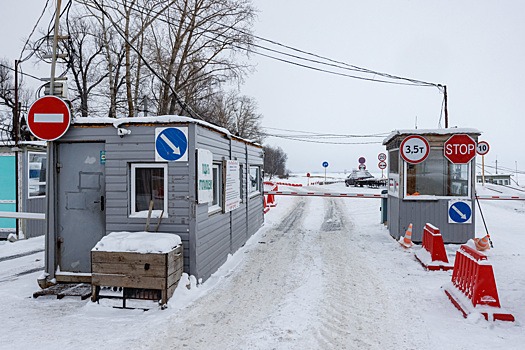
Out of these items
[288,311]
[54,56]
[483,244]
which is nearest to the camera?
[288,311]

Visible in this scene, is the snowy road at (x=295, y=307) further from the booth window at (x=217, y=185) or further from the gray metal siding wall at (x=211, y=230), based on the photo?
the booth window at (x=217, y=185)

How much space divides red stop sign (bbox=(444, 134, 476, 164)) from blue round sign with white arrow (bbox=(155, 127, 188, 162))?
7077mm

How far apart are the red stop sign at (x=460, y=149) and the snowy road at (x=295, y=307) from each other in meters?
3.34

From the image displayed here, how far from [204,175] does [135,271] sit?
6.57ft

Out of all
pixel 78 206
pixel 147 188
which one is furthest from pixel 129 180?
pixel 78 206

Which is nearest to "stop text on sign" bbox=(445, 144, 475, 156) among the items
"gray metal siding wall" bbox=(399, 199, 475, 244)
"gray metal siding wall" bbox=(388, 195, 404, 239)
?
"gray metal siding wall" bbox=(399, 199, 475, 244)

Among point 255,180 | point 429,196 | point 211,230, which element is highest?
point 255,180

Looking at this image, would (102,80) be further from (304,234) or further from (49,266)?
(49,266)

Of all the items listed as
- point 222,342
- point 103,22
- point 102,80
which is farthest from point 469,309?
point 102,80

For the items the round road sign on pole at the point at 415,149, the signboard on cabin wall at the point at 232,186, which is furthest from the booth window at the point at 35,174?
the round road sign on pole at the point at 415,149

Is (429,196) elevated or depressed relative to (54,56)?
depressed

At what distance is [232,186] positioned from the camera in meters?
9.26

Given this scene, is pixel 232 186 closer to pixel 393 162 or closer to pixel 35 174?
pixel 393 162

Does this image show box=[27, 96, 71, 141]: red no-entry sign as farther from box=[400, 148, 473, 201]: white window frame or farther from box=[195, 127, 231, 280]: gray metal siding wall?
box=[400, 148, 473, 201]: white window frame
